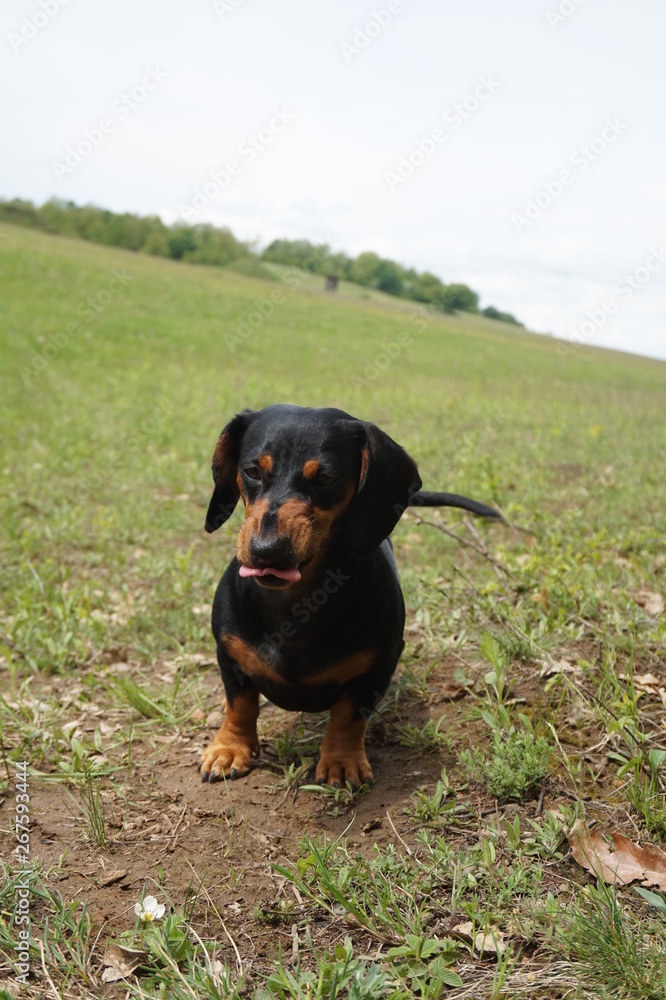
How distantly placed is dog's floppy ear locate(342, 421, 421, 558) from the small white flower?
3.80 ft

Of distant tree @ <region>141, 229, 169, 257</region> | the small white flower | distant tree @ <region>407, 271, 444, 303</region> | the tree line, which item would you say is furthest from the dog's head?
distant tree @ <region>407, 271, 444, 303</region>

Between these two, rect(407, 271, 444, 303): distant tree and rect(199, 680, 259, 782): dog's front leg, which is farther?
rect(407, 271, 444, 303): distant tree

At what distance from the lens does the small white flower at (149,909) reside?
211 cm

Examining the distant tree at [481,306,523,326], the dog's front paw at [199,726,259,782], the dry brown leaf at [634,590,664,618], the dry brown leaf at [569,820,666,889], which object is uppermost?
the dry brown leaf at [569,820,666,889]

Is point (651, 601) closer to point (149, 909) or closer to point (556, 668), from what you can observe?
point (556, 668)

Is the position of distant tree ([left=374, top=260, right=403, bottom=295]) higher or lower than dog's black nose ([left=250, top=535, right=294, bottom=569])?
lower

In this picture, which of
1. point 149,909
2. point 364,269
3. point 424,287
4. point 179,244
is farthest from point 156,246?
point 149,909

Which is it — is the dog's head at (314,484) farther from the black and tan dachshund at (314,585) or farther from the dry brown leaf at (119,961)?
the dry brown leaf at (119,961)

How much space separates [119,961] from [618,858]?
1.36 meters

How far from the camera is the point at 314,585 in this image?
2.66 m

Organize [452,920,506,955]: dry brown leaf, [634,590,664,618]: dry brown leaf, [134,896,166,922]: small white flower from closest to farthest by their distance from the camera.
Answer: [452,920,506,955]: dry brown leaf, [134,896,166,922]: small white flower, [634,590,664,618]: dry brown leaf

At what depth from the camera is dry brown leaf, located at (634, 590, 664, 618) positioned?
378 centimetres

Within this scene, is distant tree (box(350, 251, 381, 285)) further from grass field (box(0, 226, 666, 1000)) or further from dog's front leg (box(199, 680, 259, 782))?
dog's front leg (box(199, 680, 259, 782))

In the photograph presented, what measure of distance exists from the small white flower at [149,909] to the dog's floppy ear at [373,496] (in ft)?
3.80
